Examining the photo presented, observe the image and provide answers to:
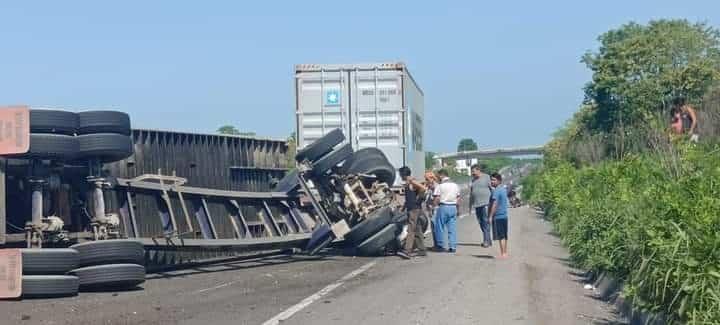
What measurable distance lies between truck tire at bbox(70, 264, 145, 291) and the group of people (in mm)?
6244

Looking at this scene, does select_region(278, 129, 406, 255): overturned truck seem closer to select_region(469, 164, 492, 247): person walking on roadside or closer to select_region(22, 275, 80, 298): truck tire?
select_region(469, 164, 492, 247): person walking on roadside

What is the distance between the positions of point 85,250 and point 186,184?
509 centimetres

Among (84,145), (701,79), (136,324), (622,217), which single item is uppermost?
(701,79)

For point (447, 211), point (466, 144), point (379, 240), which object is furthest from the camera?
point (466, 144)

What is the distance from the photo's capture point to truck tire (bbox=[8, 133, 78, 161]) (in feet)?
43.0

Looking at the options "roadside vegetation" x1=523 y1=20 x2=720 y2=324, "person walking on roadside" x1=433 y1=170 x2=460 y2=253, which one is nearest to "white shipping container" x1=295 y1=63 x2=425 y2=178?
"roadside vegetation" x1=523 y1=20 x2=720 y2=324

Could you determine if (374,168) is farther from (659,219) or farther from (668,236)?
(668,236)

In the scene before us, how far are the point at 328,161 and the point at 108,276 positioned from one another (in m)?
5.68

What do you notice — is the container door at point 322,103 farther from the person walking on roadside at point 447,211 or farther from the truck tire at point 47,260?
the truck tire at point 47,260

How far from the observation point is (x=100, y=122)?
13742 millimetres

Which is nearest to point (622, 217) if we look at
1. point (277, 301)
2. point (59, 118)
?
point (277, 301)

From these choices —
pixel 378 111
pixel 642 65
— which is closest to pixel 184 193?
pixel 378 111

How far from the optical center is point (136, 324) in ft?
34.9

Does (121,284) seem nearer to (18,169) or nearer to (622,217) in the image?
(18,169)
